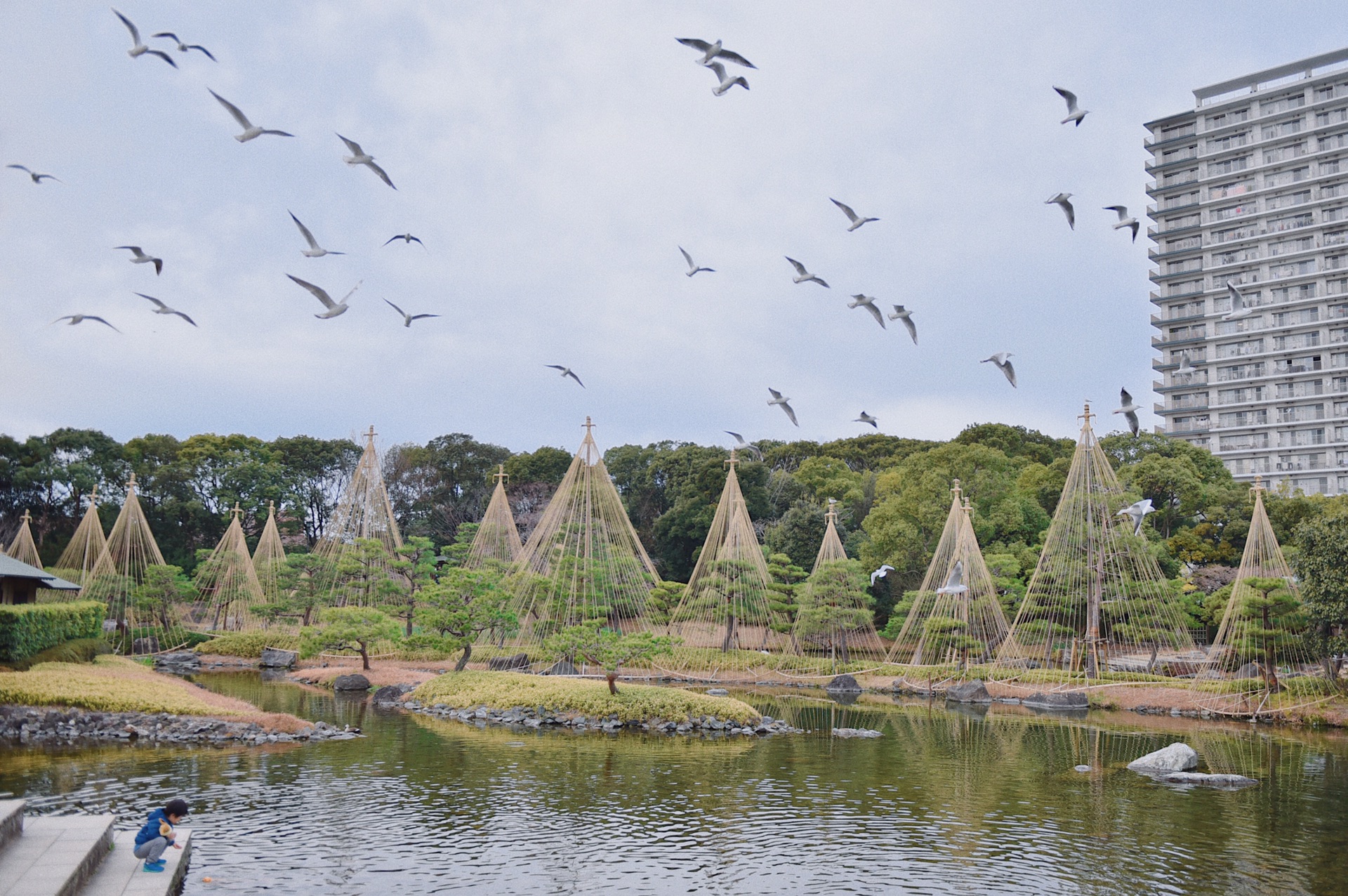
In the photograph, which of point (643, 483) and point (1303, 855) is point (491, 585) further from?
point (643, 483)

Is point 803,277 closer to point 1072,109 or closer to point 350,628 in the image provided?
point 1072,109

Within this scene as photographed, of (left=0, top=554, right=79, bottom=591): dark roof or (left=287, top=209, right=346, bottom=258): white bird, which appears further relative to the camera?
(left=0, top=554, right=79, bottom=591): dark roof

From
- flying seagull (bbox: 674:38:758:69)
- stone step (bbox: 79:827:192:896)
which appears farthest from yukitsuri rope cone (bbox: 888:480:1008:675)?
stone step (bbox: 79:827:192:896)

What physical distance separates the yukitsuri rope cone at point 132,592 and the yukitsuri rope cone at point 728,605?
67.3ft

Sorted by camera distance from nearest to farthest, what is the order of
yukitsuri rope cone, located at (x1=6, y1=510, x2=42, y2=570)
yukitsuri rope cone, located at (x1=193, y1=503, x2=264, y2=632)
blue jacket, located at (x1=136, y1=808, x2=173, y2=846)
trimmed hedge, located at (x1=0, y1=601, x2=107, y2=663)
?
blue jacket, located at (x1=136, y1=808, x2=173, y2=846)
trimmed hedge, located at (x1=0, y1=601, x2=107, y2=663)
yukitsuri rope cone, located at (x1=6, y1=510, x2=42, y2=570)
yukitsuri rope cone, located at (x1=193, y1=503, x2=264, y2=632)

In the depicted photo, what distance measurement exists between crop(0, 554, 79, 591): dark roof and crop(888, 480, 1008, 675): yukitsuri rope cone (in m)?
25.6

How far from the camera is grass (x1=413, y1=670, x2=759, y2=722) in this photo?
20672 millimetres

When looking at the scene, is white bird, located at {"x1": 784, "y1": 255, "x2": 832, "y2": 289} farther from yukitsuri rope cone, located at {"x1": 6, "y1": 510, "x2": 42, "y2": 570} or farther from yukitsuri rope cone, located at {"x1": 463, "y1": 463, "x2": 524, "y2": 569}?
yukitsuri rope cone, located at {"x1": 6, "y1": 510, "x2": 42, "y2": 570}

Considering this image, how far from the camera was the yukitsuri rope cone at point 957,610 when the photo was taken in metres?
29.9

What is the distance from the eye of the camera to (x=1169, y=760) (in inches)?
645

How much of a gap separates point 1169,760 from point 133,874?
15881 mm

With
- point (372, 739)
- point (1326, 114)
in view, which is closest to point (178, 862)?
point (372, 739)

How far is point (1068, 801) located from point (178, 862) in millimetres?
12115

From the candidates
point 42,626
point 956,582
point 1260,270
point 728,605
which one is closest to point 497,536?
point 728,605
